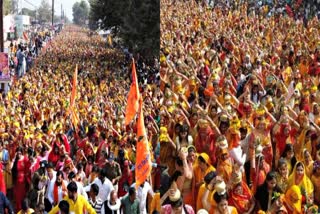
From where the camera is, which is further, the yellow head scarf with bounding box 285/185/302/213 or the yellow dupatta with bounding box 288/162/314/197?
the yellow dupatta with bounding box 288/162/314/197

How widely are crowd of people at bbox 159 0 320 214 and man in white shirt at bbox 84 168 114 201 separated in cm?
49

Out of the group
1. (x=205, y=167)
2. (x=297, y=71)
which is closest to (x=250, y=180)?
(x=205, y=167)

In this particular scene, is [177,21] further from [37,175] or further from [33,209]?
[33,209]

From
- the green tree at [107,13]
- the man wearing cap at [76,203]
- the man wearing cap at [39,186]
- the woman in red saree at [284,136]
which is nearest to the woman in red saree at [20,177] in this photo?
the man wearing cap at [39,186]

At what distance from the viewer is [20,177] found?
4.60 meters

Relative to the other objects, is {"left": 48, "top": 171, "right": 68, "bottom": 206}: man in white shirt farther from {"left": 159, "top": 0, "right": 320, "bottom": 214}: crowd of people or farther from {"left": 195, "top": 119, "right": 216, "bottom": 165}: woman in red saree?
{"left": 195, "top": 119, "right": 216, "bottom": 165}: woman in red saree

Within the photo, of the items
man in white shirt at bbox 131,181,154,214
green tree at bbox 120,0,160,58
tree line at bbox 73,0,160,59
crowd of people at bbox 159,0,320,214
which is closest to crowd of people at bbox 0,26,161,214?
man in white shirt at bbox 131,181,154,214

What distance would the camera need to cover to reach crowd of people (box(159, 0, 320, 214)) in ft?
9.27

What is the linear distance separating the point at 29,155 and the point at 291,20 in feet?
7.58

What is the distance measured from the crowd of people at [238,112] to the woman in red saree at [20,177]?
1242mm

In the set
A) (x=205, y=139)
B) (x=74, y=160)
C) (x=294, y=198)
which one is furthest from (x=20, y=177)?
(x=294, y=198)

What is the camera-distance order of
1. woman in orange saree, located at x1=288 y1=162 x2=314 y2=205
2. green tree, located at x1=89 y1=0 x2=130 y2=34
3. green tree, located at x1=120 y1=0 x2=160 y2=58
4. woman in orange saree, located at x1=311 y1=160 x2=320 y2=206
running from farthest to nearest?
green tree, located at x1=89 y1=0 x2=130 y2=34, green tree, located at x1=120 y1=0 x2=160 y2=58, woman in orange saree, located at x1=311 y1=160 x2=320 y2=206, woman in orange saree, located at x1=288 y1=162 x2=314 y2=205

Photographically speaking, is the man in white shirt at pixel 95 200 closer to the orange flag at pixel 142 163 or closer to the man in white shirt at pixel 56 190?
the man in white shirt at pixel 56 190

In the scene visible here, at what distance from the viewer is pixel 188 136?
3.34 metres
